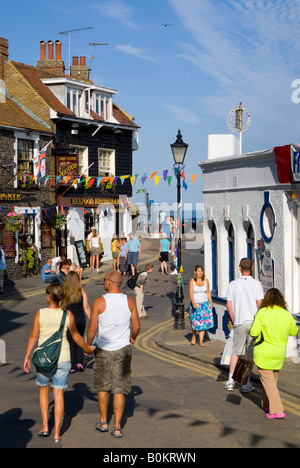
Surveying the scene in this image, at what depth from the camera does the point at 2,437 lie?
7.89 m

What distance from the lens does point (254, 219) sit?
13094mm

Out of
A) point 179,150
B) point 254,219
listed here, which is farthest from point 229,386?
point 179,150

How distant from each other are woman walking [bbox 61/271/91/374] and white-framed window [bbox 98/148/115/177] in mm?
23014

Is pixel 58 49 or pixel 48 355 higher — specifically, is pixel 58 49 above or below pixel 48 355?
above

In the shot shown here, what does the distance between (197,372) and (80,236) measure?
21.1 metres

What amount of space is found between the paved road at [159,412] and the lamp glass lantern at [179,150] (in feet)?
17.1

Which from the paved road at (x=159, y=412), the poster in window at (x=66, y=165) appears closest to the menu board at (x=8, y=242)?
the poster in window at (x=66, y=165)

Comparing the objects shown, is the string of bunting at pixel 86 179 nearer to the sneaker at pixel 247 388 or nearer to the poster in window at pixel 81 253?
the poster in window at pixel 81 253

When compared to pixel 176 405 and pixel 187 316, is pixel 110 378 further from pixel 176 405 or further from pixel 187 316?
pixel 187 316

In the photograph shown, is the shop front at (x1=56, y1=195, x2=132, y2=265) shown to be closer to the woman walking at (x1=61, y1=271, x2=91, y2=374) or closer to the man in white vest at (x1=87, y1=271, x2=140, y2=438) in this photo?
the woman walking at (x1=61, y1=271, x2=91, y2=374)

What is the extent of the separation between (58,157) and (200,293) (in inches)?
713

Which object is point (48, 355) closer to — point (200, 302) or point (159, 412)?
point (159, 412)

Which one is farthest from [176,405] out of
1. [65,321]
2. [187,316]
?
[187,316]

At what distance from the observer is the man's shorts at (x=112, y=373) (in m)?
7.93
